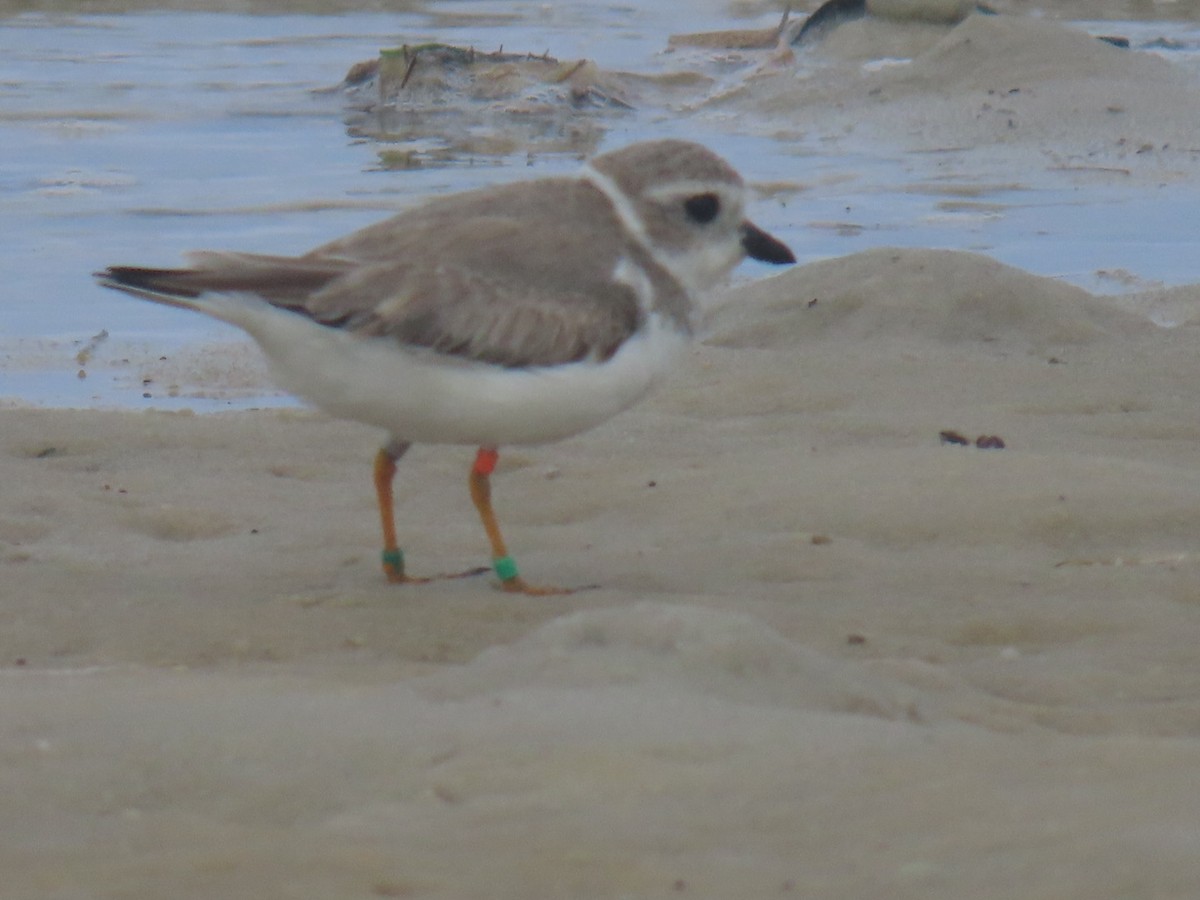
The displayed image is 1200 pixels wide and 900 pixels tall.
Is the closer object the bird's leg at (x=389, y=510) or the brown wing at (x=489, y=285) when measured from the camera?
the brown wing at (x=489, y=285)

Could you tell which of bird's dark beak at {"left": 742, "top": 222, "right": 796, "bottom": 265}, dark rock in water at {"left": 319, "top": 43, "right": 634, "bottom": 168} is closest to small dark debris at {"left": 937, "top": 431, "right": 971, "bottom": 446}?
bird's dark beak at {"left": 742, "top": 222, "right": 796, "bottom": 265}

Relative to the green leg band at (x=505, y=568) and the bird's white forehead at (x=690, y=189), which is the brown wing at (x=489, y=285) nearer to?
the bird's white forehead at (x=690, y=189)

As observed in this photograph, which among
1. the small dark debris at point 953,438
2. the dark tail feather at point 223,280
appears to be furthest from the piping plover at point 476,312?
the small dark debris at point 953,438

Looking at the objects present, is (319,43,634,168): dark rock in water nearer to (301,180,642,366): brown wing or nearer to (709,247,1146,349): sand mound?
(709,247,1146,349): sand mound

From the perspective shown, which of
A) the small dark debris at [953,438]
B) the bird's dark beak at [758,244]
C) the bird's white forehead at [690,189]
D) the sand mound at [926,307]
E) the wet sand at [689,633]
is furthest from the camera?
the sand mound at [926,307]

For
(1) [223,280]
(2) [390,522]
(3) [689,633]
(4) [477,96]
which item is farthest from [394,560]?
(4) [477,96]

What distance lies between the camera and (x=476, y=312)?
4.38 metres

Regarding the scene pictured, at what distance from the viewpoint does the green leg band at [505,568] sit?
450 centimetres

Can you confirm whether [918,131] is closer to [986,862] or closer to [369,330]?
[369,330]

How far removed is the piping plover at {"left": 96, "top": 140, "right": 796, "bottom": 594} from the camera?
14.0ft

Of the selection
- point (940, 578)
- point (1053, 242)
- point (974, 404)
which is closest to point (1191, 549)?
point (940, 578)

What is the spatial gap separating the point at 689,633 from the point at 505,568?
4.43 ft

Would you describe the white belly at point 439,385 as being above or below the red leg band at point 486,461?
above

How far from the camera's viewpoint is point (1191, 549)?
4562 mm
